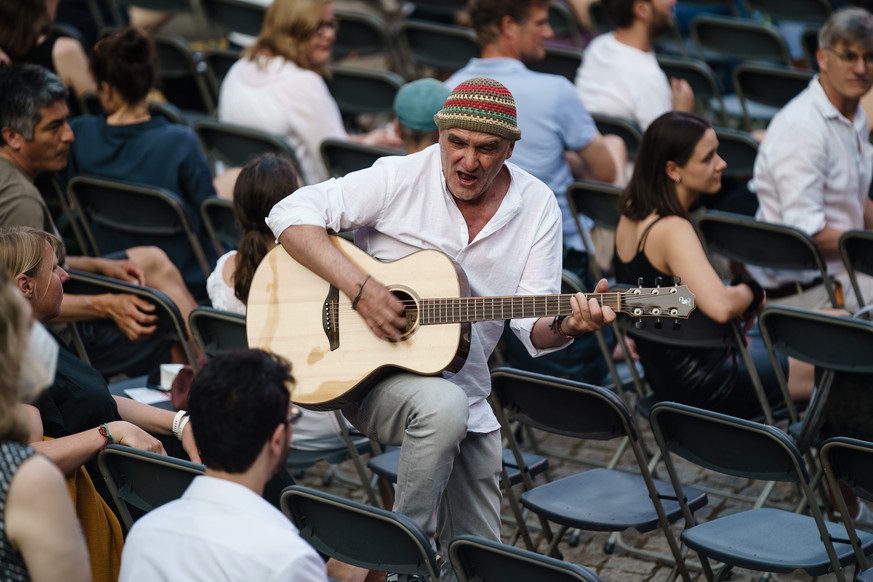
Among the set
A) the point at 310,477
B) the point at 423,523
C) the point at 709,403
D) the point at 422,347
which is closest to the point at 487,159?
the point at 422,347

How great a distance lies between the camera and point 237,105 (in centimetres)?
641

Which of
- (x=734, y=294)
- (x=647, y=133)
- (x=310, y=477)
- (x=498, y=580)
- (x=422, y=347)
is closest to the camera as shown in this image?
(x=498, y=580)

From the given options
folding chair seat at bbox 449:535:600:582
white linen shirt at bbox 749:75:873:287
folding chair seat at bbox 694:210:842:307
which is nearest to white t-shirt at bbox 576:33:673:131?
white linen shirt at bbox 749:75:873:287

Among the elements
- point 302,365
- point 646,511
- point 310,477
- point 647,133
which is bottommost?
point 310,477

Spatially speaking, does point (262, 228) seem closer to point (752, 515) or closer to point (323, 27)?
point (752, 515)

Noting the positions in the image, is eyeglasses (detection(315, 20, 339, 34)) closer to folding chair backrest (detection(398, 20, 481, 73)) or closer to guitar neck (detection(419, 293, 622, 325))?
folding chair backrest (detection(398, 20, 481, 73))

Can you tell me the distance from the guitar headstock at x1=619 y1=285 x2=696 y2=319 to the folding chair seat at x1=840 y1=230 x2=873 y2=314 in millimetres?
1742

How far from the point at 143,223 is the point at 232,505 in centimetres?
314

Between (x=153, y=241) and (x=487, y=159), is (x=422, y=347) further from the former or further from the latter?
(x=153, y=241)

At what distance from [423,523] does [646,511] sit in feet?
2.63

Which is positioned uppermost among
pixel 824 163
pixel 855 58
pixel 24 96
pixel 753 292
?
pixel 855 58

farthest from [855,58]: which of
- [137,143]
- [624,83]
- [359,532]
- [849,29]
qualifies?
[359,532]

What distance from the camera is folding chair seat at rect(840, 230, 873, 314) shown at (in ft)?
15.8

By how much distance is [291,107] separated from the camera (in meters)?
6.30
